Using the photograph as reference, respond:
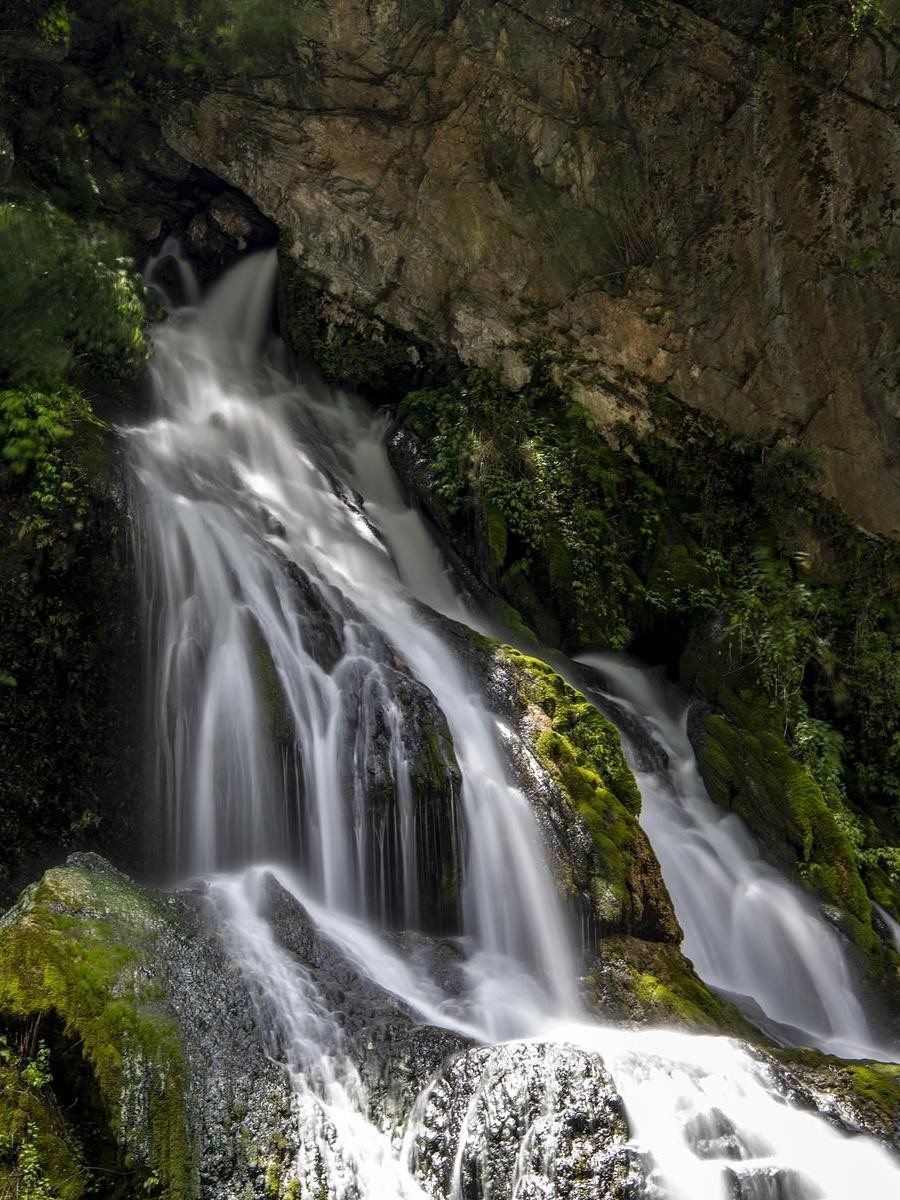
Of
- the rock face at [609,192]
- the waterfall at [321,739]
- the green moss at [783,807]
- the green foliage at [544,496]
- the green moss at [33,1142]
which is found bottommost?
the green moss at [33,1142]

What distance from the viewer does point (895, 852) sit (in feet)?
28.4

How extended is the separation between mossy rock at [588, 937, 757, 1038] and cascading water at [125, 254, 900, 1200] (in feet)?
0.79

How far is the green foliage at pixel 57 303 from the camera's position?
7.05 m

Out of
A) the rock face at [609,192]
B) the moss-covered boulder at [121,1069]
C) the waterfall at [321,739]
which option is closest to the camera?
the moss-covered boulder at [121,1069]

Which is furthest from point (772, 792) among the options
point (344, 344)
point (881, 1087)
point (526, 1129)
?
Answer: point (344, 344)

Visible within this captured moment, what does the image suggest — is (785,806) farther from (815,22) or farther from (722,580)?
(815,22)

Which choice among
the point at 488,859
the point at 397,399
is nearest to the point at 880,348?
the point at 397,399

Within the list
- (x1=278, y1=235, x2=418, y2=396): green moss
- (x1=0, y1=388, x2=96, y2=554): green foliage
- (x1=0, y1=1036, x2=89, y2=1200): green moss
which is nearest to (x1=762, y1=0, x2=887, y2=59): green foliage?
(x1=278, y1=235, x2=418, y2=396): green moss

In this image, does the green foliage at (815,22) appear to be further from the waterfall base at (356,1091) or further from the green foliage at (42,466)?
the waterfall base at (356,1091)

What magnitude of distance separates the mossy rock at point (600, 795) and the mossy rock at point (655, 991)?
0.17m

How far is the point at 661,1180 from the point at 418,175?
1270 centimetres

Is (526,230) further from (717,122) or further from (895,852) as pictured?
(895,852)

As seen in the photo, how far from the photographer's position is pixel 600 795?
6.75 m

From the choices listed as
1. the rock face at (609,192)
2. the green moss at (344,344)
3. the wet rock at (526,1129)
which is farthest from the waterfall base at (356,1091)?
the rock face at (609,192)
